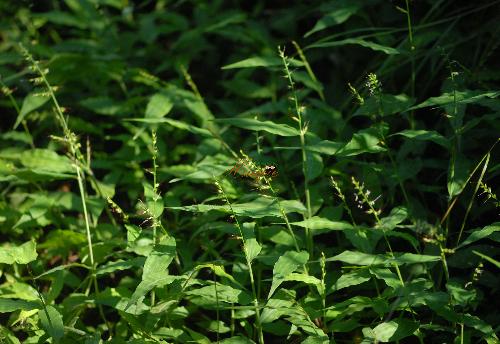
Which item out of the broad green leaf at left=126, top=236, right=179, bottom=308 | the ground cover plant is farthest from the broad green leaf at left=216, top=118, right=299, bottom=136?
the broad green leaf at left=126, top=236, right=179, bottom=308

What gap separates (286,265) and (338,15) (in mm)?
1250

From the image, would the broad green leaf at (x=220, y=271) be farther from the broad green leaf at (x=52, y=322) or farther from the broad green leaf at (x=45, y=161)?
the broad green leaf at (x=45, y=161)

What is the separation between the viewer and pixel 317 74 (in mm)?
3352

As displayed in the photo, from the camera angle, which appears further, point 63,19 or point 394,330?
point 63,19

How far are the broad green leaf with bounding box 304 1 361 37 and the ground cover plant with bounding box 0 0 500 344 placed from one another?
0.01m

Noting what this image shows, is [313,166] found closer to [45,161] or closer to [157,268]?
[157,268]

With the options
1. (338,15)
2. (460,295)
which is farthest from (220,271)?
(338,15)

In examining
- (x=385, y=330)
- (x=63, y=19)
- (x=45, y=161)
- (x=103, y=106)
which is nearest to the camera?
(x=385, y=330)

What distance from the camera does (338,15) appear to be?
261cm

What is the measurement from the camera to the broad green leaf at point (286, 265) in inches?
71.3

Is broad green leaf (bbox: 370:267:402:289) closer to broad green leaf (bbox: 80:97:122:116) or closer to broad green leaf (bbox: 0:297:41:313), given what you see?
broad green leaf (bbox: 0:297:41:313)

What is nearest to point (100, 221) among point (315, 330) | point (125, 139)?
point (125, 139)

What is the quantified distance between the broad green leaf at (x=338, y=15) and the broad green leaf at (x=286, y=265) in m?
1.02

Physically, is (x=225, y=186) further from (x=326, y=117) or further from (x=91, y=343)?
(x=91, y=343)
